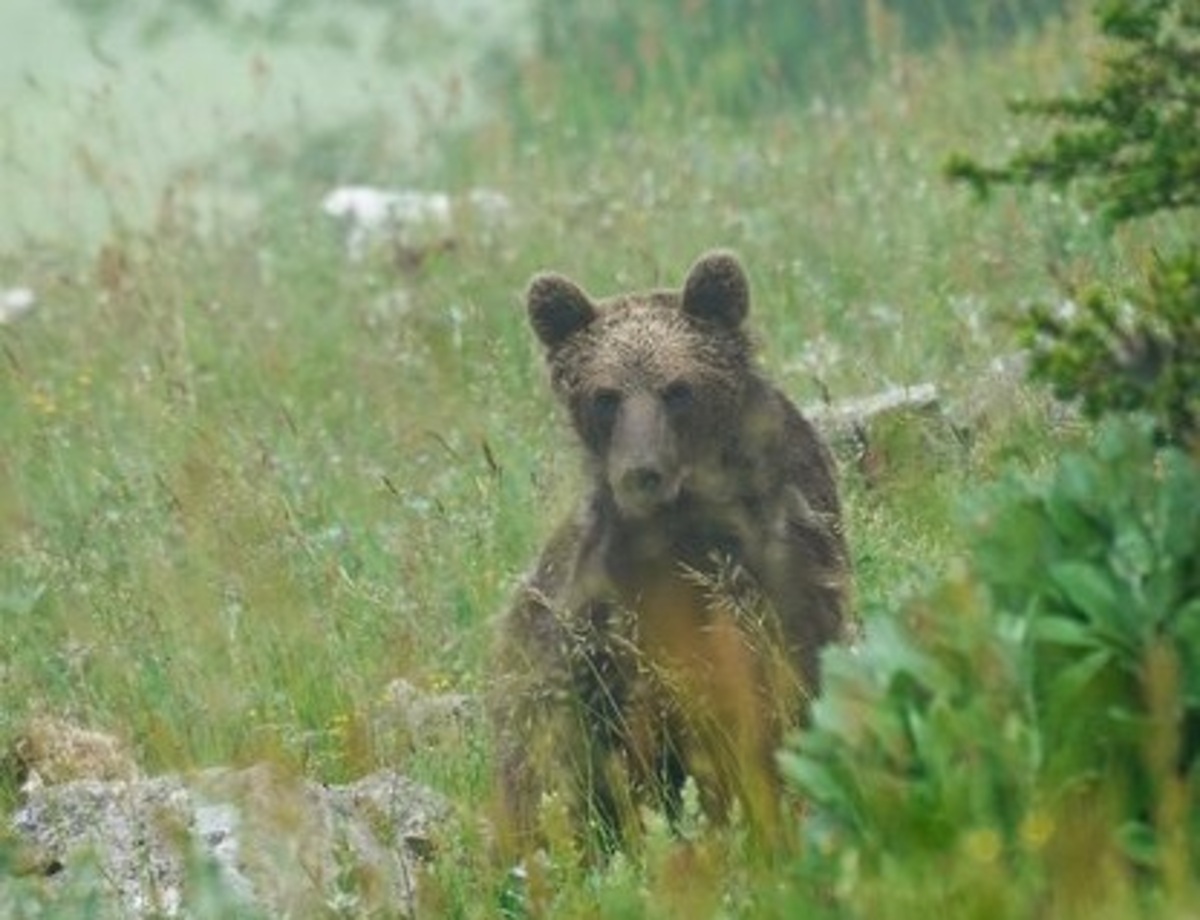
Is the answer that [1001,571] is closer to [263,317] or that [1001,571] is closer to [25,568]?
Answer: [25,568]

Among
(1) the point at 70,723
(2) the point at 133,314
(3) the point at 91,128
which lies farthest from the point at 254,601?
(3) the point at 91,128

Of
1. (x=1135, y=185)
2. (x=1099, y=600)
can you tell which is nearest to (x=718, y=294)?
(x=1135, y=185)

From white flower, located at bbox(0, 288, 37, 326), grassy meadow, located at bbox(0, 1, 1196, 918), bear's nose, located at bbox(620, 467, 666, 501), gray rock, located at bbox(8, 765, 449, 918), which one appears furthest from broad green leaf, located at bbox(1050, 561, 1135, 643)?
white flower, located at bbox(0, 288, 37, 326)

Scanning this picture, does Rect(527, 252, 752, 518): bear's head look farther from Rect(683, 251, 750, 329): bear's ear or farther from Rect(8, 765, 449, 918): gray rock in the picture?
Rect(8, 765, 449, 918): gray rock

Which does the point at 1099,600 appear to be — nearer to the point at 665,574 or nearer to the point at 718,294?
the point at 665,574

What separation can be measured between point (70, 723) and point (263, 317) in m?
4.46

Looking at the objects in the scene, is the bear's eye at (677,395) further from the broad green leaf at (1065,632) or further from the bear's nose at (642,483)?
the broad green leaf at (1065,632)

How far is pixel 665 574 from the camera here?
830cm

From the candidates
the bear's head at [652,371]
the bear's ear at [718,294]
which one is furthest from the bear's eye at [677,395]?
the bear's ear at [718,294]

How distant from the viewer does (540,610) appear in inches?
331

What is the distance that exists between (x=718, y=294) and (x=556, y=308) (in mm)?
376

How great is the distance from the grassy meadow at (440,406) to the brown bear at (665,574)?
24 cm

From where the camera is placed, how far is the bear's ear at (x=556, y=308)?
865 centimetres

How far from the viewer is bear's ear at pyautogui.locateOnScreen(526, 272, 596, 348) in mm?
8648
